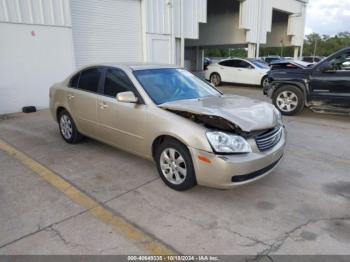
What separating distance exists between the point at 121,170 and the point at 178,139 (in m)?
1.35

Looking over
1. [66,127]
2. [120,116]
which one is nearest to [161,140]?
[120,116]

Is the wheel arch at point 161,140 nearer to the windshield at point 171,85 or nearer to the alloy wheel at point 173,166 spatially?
the alloy wheel at point 173,166

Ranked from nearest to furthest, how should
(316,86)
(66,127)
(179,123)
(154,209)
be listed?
(154,209)
(179,123)
(66,127)
(316,86)

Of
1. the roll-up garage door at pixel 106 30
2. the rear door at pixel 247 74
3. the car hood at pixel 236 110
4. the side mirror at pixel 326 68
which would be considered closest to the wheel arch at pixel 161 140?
the car hood at pixel 236 110

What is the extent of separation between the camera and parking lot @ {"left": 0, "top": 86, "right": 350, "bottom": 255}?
8.81ft

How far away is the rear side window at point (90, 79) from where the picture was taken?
4.78m

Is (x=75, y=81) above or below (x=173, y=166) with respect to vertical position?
above

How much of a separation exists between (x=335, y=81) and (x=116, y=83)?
222 inches

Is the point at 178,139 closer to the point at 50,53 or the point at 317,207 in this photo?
the point at 317,207

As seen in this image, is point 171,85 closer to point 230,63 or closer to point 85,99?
point 85,99

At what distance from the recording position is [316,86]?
747 centimetres

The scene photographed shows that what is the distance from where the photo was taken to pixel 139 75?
4.19 metres

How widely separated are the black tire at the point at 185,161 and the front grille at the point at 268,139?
0.84 metres

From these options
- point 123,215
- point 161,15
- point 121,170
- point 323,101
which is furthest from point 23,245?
point 161,15
